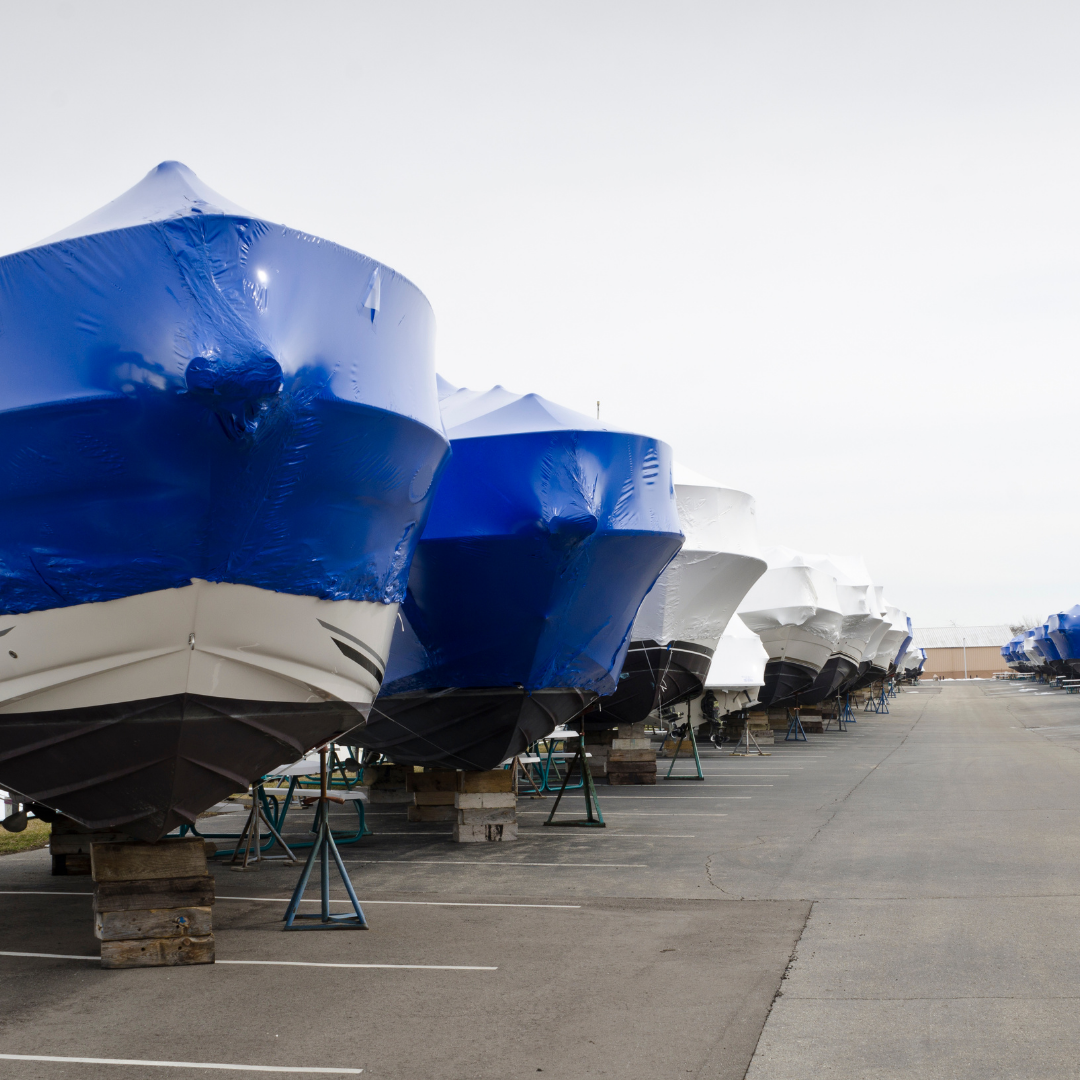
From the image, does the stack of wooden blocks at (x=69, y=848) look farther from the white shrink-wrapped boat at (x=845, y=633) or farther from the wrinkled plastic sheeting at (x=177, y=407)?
the white shrink-wrapped boat at (x=845, y=633)

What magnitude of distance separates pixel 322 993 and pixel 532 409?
6.26 m

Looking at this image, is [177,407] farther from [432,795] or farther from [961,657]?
[961,657]

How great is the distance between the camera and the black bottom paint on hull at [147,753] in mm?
6230

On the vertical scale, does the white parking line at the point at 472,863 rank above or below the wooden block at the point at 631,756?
below

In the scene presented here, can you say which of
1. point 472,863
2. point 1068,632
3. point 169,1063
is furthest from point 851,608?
point 1068,632

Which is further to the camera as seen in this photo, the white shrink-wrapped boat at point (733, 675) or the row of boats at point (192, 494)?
the white shrink-wrapped boat at point (733, 675)

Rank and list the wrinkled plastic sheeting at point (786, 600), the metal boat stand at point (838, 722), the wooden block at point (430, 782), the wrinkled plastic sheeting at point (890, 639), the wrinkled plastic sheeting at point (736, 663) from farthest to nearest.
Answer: the wrinkled plastic sheeting at point (890, 639) < the metal boat stand at point (838, 722) < the wrinkled plastic sheeting at point (786, 600) < the wrinkled plastic sheeting at point (736, 663) < the wooden block at point (430, 782)

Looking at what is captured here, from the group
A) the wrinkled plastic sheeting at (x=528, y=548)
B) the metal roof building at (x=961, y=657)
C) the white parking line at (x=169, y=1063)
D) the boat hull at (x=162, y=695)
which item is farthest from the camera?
the metal roof building at (x=961, y=657)

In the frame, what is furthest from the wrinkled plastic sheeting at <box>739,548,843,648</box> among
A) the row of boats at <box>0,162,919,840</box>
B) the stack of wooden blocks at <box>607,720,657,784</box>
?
the row of boats at <box>0,162,919,840</box>

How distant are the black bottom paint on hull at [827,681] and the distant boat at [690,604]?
585 inches

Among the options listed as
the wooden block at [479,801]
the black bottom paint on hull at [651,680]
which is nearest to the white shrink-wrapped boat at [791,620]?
the black bottom paint on hull at [651,680]

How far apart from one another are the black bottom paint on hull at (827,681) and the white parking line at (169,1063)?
28.7 m

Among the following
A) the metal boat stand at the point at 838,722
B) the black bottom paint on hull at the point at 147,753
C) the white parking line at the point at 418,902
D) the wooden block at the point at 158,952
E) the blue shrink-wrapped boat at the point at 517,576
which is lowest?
the metal boat stand at the point at 838,722

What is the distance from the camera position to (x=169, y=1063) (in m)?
5.05
